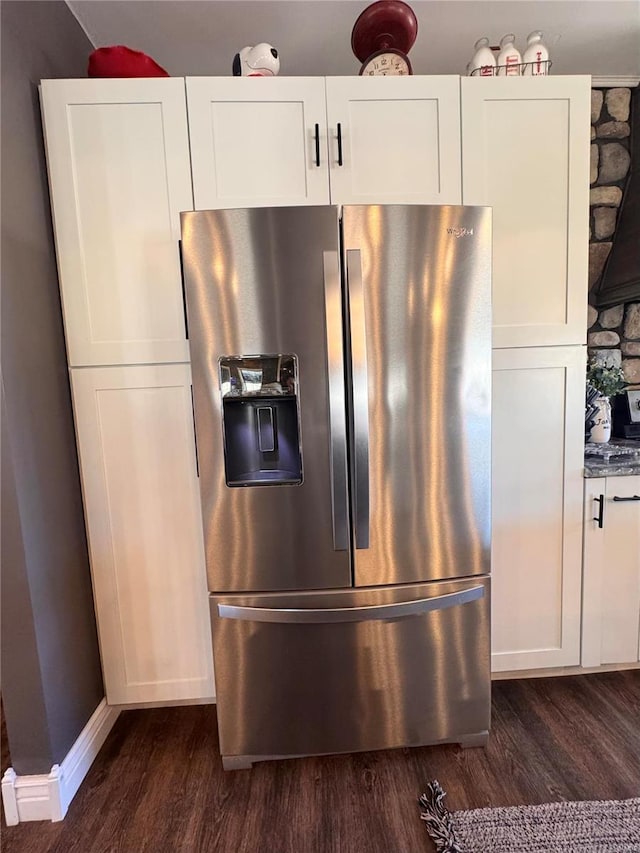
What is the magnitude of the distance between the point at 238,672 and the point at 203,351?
1.02 metres

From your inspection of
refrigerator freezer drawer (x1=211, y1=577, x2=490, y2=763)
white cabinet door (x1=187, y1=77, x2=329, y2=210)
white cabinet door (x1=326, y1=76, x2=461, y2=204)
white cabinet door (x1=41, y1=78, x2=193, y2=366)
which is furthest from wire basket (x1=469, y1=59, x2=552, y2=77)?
refrigerator freezer drawer (x1=211, y1=577, x2=490, y2=763)

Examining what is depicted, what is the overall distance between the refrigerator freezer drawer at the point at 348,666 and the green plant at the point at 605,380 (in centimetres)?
105

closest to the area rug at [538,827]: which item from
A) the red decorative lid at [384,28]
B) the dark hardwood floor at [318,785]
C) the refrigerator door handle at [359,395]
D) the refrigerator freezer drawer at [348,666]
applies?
the dark hardwood floor at [318,785]

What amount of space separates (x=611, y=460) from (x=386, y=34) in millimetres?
1769

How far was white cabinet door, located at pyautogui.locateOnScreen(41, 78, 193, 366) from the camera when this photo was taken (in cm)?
151

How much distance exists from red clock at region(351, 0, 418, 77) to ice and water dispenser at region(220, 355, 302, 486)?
Result: 112 cm

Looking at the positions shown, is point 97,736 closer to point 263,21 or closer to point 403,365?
point 403,365

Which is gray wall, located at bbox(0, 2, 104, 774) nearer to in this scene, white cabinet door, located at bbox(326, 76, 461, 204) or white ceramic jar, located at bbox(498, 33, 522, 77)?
white cabinet door, located at bbox(326, 76, 461, 204)

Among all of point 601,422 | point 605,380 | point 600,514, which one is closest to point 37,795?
point 600,514

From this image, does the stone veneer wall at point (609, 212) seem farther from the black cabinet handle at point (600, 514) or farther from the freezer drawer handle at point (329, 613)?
the freezer drawer handle at point (329, 613)

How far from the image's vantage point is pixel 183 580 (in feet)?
5.62

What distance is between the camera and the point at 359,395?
135cm

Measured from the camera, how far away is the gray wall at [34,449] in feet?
4.35

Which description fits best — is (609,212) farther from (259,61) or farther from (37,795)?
(37,795)
